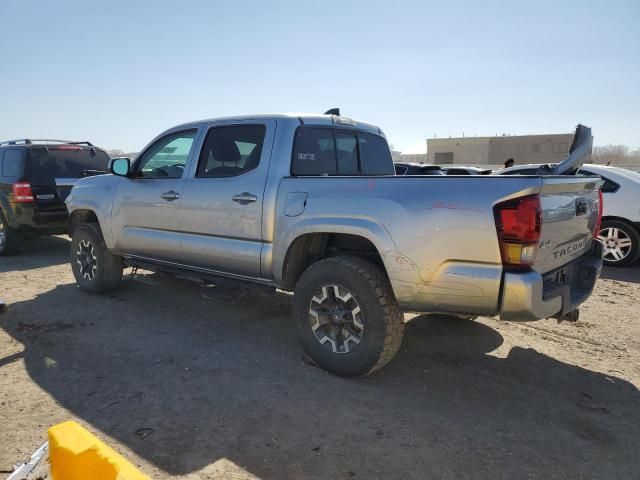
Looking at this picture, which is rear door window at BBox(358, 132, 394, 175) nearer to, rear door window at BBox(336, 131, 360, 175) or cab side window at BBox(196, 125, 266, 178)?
rear door window at BBox(336, 131, 360, 175)

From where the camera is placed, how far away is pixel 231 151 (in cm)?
431

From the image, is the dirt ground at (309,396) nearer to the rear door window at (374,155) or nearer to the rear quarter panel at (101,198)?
the rear quarter panel at (101,198)

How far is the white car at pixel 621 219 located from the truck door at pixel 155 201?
545 cm

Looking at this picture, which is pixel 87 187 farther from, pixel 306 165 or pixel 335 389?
pixel 335 389

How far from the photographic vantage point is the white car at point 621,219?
23.8 feet

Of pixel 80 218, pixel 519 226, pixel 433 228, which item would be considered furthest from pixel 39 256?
pixel 519 226

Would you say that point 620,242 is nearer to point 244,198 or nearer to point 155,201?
point 244,198

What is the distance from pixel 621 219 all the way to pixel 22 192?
9.53 m

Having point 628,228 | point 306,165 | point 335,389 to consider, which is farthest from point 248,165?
point 628,228

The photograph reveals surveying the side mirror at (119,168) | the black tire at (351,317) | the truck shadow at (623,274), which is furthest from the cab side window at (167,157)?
the truck shadow at (623,274)

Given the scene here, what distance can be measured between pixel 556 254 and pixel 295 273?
1.96 meters

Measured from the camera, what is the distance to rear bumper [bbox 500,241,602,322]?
2.81 meters

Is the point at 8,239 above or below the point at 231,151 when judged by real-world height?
below

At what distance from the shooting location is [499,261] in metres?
2.84
